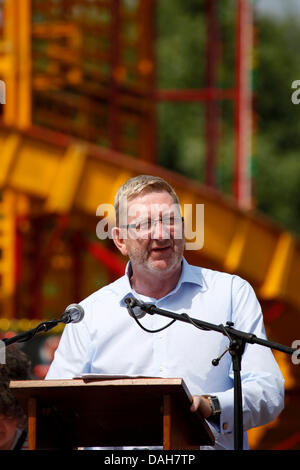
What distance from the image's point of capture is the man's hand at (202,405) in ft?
10.4

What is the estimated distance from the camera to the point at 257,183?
2817cm

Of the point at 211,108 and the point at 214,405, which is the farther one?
the point at 211,108

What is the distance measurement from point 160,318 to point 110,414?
21.4 inches

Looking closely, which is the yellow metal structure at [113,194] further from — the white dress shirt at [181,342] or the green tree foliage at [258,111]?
the green tree foliage at [258,111]

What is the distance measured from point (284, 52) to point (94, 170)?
2123 centimetres

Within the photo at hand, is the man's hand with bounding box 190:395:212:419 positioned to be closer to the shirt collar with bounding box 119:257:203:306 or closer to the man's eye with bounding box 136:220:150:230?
the shirt collar with bounding box 119:257:203:306

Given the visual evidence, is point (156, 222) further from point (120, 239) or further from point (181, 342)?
point (181, 342)

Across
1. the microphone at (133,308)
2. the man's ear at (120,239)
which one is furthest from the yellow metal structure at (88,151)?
the microphone at (133,308)

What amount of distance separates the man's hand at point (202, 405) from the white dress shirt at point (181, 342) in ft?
0.91

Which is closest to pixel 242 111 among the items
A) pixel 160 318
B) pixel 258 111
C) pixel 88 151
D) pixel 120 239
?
pixel 88 151

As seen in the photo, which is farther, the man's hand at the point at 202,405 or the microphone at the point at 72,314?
the microphone at the point at 72,314

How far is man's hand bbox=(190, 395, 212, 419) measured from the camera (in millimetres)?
3170

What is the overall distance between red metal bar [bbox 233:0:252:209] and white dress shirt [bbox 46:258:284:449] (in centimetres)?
984

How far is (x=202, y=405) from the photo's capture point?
3.23 metres
